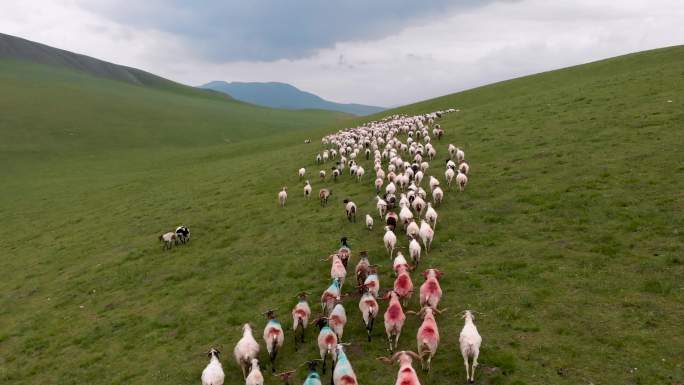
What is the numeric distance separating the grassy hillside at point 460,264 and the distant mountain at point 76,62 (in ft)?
483

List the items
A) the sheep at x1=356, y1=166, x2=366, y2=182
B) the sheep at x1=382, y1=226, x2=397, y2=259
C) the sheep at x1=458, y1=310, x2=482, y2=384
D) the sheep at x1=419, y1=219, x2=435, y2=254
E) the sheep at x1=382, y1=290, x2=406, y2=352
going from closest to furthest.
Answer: the sheep at x1=458, y1=310, x2=482, y2=384, the sheep at x1=382, y1=290, x2=406, y2=352, the sheep at x1=419, y1=219, x2=435, y2=254, the sheep at x1=382, y1=226, x2=397, y2=259, the sheep at x1=356, y1=166, x2=366, y2=182

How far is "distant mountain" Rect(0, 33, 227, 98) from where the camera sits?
14688 cm

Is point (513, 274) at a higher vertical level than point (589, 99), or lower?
lower

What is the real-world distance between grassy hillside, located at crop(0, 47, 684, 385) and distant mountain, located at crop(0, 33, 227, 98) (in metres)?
147

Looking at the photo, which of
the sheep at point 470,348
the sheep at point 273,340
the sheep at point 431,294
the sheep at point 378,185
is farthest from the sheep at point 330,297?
the sheep at point 378,185

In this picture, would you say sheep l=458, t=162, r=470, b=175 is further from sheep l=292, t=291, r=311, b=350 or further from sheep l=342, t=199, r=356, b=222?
sheep l=292, t=291, r=311, b=350

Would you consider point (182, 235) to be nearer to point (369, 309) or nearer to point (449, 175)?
point (449, 175)

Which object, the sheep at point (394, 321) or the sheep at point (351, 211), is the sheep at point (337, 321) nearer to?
the sheep at point (394, 321)

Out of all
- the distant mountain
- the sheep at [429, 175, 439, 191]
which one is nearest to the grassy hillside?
the sheep at [429, 175, 439, 191]

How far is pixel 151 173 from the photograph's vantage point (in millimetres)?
49938

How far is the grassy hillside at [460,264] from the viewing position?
10211 millimetres

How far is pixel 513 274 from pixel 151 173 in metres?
46.8

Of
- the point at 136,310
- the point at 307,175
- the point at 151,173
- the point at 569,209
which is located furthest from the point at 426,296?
the point at 151,173

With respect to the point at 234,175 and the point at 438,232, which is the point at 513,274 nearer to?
the point at 438,232
